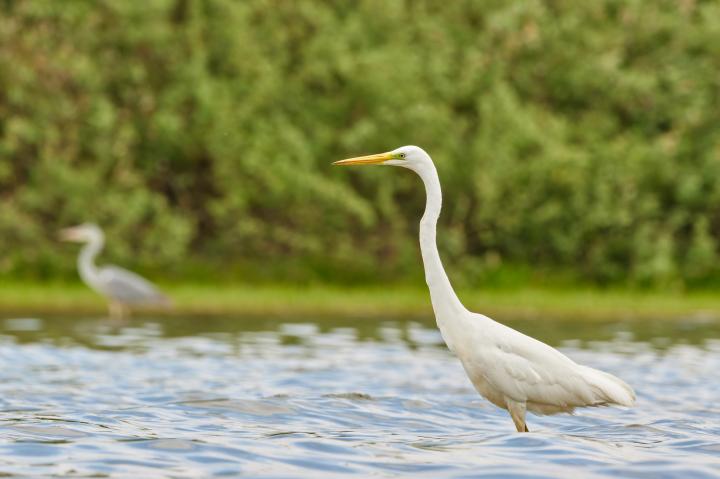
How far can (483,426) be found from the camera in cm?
1055

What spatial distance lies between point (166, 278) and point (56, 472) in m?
16.6

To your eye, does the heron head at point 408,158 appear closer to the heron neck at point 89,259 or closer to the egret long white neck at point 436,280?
the egret long white neck at point 436,280

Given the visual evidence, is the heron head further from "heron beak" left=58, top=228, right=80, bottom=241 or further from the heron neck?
"heron beak" left=58, top=228, right=80, bottom=241

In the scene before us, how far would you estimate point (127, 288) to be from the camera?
2095 cm

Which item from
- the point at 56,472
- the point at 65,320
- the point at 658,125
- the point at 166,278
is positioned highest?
the point at 658,125

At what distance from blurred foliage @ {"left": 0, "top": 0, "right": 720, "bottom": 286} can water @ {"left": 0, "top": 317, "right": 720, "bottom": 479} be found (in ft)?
17.6

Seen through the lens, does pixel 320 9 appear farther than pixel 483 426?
Yes

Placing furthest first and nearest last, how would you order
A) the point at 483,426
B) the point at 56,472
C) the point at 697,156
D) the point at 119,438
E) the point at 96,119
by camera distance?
1. the point at 697,156
2. the point at 96,119
3. the point at 483,426
4. the point at 119,438
5. the point at 56,472

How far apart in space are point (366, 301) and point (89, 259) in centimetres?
469

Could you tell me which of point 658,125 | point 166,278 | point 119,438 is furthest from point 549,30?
point 119,438

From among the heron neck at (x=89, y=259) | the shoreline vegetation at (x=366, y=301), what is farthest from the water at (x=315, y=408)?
the heron neck at (x=89, y=259)

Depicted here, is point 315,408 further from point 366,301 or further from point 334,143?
point 334,143

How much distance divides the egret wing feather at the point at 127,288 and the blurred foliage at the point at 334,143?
2.43 metres

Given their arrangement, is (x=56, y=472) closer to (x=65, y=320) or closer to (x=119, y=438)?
(x=119, y=438)
